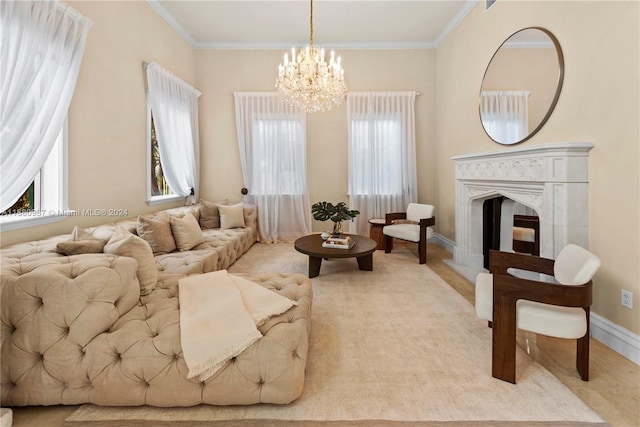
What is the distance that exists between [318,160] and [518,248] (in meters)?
3.46

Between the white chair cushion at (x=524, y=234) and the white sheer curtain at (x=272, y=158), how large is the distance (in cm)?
325

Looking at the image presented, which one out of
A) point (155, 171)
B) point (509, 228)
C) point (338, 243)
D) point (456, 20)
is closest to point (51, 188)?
point (155, 171)

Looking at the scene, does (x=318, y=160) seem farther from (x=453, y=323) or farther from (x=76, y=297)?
(x=76, y=297)

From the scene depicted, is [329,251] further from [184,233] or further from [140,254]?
[140,254]

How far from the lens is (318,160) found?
5.66 meters

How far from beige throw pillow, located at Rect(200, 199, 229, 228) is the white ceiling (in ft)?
9.24

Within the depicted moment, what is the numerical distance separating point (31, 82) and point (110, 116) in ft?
3.42

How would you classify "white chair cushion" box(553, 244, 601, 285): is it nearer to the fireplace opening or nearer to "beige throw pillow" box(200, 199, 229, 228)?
the fireplace opening

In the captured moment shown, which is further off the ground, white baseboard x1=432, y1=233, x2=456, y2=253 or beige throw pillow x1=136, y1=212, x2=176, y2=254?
beige throw pillow x1=136, y1=212, x2=176, y2=254

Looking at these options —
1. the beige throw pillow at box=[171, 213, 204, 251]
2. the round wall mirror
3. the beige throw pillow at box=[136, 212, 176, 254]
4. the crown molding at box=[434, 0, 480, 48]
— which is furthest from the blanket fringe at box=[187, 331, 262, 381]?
the crown molding at box=[434, 0, 480, 48]

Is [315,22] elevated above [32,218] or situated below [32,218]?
above

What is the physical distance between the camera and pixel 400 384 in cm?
177

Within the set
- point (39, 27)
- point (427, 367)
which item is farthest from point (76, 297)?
point (39, 27)

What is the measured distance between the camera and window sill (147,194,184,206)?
4.13 meters
